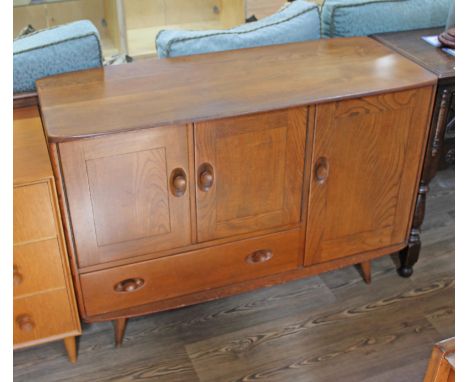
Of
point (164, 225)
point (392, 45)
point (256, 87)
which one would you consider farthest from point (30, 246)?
point (392, 45)

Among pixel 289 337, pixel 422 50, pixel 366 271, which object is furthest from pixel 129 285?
pixel 422 50

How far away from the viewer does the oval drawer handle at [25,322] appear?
5.34ft

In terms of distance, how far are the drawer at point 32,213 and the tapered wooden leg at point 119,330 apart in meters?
0.38

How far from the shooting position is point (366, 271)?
2.03 meters

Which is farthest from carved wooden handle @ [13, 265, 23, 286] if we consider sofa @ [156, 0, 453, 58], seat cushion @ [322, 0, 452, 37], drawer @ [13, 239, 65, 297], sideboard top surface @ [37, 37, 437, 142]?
seat cushion @ [322, 0, 452, 37]

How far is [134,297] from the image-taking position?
1.70 metres

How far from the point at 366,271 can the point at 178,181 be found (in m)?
0.77

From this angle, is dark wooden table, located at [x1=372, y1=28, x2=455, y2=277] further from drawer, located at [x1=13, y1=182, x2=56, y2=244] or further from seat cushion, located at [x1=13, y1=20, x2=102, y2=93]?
drawer, located at [x1=13, y1=182, x2=56, y2=244]

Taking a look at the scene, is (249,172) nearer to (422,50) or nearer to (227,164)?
(227,164)

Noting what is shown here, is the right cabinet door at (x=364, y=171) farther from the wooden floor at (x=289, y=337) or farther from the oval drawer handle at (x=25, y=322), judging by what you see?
the oval drawer handle at (x=25, y=322)

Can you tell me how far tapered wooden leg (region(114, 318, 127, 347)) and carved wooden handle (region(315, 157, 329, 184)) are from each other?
2.20 feet

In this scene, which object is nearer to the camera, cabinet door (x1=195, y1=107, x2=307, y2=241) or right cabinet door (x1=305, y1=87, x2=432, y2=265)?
cabinet door (x1=195, y1=107, x2=307, y2=241)

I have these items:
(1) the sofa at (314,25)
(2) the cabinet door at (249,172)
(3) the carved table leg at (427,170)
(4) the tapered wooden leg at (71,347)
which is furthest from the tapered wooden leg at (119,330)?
(3) the carved table leg at (427,170)

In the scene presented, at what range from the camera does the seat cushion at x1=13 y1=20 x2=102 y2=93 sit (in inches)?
63.7
